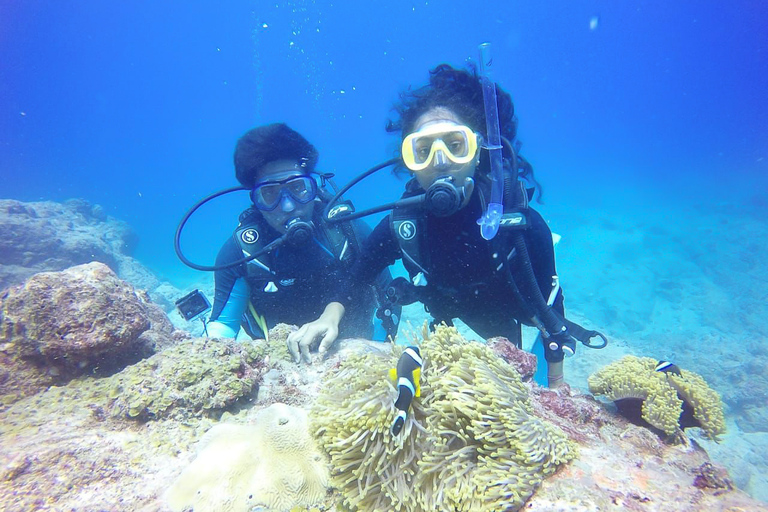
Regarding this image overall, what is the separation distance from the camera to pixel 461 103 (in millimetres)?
3443

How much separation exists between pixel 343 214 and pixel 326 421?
8.73 feet

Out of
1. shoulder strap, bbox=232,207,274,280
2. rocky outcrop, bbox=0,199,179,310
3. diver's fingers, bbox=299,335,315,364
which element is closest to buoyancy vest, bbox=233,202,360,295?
shoulder strap, bbox=232,207,274,280

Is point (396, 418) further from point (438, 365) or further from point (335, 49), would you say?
point (335, 49)

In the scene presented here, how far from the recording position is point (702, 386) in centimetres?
239

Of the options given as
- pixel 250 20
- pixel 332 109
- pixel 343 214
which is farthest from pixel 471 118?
pixel 332 109

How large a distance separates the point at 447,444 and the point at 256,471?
0.97m

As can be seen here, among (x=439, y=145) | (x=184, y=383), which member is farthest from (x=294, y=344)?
(x=439, y=145)

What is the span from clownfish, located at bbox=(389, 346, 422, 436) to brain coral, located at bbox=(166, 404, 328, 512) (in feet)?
1.94

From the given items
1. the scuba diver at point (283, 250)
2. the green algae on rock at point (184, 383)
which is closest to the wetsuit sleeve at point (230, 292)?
the scuba diver at point (283, 250)

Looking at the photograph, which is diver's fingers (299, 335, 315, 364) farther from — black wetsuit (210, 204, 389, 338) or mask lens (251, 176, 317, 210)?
mask lens (251, 176, 317, 210)

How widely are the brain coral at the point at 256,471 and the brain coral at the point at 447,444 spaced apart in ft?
0.53

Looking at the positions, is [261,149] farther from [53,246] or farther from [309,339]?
[53,246]

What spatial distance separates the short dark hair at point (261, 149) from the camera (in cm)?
425

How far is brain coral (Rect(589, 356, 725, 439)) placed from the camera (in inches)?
80.6
